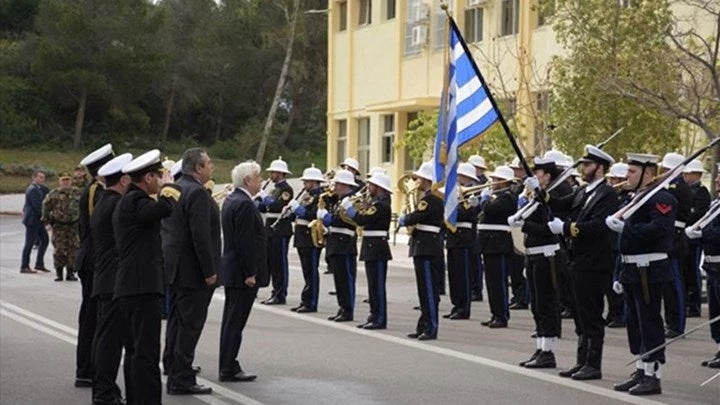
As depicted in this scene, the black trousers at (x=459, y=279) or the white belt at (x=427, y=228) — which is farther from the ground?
the white belt at (x=427, y=228)

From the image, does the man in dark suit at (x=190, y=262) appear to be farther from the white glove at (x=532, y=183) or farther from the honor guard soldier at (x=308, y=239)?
the honor guard soldier at (x=308, y=239)

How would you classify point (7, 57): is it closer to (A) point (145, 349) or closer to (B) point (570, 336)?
(B) point (570, 336)

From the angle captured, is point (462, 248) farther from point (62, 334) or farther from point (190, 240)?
point (190, 240)

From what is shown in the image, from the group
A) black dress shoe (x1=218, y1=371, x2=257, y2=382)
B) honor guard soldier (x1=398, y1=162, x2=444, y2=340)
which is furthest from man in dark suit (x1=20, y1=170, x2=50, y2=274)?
black dress shoe (x1=218, y1=371, x2=257, y2=382)

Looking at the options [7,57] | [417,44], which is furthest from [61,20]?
A: [417,44]

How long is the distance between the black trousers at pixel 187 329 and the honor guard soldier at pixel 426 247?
13.6 feet

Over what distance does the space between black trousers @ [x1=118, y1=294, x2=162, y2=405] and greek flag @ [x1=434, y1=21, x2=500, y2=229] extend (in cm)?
500

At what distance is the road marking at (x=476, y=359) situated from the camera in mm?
11680

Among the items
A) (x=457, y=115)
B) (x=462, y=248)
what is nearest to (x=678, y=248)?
(x=462, y=248)

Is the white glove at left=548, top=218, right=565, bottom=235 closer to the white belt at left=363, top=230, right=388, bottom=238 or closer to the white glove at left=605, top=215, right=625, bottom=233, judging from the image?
the white glove at left=605, top=215, right=625, bottom=233

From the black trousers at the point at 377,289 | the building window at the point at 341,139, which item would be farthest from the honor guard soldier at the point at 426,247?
the building window at the point at 341,139

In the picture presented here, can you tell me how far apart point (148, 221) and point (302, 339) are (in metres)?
5.76

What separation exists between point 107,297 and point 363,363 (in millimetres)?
3379

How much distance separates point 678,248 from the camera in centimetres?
1638
